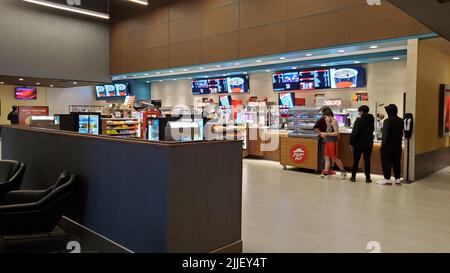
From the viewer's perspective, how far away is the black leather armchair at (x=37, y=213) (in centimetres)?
338

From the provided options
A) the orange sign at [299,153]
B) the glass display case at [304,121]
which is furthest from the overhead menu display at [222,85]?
the orange sign at [299,153]

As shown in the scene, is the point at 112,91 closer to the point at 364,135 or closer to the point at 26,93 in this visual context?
the point at 26,93

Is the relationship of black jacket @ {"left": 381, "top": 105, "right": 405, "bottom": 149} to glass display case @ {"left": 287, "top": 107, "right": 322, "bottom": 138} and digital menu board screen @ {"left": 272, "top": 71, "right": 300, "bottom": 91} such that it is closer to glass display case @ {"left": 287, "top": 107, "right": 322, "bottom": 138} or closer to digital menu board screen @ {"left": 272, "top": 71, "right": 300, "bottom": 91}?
glass display case @ {"left": 287, "top": 107, "right": 322, "bottom": 138}

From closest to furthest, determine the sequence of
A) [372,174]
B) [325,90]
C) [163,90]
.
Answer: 1. [372,174]
2. [325,90]
3. [163,90]

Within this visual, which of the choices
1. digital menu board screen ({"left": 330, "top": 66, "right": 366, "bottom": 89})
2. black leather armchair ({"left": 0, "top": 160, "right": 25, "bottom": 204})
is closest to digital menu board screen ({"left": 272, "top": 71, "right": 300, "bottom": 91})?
digital menu board screen ({"left": 330, "top": 66, "right": 366, "bottom": 89})

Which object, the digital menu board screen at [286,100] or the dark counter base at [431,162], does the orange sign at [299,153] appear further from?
the digital menu board screen at [286,100]

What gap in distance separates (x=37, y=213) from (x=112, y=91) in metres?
13.6

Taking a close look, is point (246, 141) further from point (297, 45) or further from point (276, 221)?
point (276, 221)

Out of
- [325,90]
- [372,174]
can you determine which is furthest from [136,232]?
[325,90]

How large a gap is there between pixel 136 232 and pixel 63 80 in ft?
38.2

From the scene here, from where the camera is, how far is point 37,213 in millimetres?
3465

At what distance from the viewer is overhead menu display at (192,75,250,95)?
39.7ft

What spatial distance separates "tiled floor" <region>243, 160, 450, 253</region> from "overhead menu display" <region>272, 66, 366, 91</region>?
335cm
